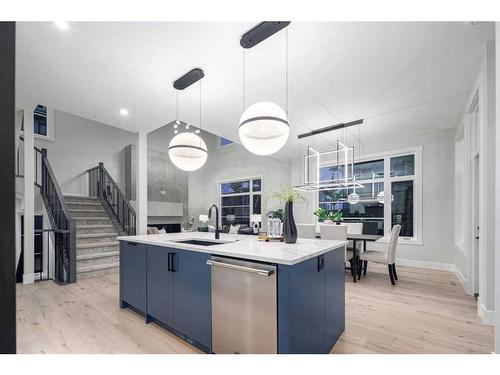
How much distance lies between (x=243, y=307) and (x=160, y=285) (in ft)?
3.60

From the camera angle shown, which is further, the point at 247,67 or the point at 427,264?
the point at 427,264

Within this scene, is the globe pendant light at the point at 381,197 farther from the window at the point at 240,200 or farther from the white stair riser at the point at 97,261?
the white stair riser at the point at 97,261

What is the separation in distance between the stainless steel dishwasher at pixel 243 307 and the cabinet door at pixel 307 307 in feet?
0.38

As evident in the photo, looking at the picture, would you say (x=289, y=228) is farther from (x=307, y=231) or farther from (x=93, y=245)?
(x=93, y=245)

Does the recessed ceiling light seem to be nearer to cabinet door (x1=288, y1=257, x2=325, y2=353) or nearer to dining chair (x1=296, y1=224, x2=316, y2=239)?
cabinet door (x1=288, y1=257, x2=325, y2=353)

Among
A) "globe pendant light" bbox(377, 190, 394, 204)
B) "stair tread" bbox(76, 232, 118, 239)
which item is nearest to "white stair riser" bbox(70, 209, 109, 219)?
"stair tread" bbox(76, 232, 118, 239)

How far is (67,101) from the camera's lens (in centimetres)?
359

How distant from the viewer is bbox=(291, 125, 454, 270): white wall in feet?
17.0

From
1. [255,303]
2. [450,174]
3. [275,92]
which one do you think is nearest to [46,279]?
[255,303]

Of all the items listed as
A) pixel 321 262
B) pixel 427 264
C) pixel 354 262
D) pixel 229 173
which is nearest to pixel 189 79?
pixel 321 262

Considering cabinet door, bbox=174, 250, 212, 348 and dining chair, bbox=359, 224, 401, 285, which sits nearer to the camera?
cabinet door, bbox=174, 250, 212, 348

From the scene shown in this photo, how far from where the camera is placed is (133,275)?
9.40ft

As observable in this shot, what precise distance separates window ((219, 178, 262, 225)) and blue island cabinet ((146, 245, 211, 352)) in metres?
6.12
